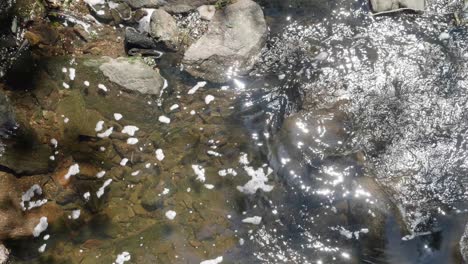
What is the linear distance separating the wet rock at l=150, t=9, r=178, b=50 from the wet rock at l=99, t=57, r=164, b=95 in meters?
0.45

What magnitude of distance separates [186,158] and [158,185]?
0.43 metres

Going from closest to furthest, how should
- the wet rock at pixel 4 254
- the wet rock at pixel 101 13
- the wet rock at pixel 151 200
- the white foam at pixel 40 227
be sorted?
the wet rock at pixel 4 254 → the white foam at pixel 40 227 → the wet rock at pixel 151 200 → the wet rock at pixel 101 13

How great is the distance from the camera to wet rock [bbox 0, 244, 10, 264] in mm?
4039

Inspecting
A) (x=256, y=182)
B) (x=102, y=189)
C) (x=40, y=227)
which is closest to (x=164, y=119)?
(x=102, y=189)

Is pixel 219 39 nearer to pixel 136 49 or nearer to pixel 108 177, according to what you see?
pixel 136 49

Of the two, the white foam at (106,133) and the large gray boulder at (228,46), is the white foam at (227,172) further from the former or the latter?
the white foam at (106,133)

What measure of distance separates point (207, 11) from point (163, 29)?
671 mm

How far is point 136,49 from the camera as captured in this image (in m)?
5.27

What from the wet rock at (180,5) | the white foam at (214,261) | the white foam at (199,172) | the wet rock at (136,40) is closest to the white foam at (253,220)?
the white foam at (214,261)

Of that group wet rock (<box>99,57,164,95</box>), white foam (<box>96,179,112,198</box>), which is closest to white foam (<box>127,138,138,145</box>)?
white foam (<box>96,179,112,198</box>)

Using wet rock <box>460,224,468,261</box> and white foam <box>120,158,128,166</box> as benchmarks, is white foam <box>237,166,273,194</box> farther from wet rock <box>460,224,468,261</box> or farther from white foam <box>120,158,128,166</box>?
wet rock <box>460,224,468,261</box>

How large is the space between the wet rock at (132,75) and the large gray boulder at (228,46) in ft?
1.60

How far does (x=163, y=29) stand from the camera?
208 inches

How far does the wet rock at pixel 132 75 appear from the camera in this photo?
16.2 ft
